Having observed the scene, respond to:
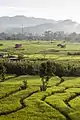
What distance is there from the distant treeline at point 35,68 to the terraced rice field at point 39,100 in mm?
6350

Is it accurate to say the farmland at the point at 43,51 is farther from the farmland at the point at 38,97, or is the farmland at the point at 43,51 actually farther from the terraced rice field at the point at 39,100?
the terraced rice field at the point at 39,100

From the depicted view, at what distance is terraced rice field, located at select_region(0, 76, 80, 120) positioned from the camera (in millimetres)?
38116

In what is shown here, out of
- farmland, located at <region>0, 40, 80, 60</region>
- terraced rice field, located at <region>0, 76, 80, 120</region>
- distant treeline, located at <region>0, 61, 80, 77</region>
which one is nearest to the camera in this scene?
terraced rice field, located at <region>0, 76, 80, 120</region>

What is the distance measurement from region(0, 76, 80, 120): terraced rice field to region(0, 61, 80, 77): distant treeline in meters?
6.35

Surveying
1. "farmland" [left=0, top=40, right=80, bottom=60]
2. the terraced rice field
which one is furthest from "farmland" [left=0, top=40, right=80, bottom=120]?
"farmland" [left=0, top=40, right=80, bottom=60]

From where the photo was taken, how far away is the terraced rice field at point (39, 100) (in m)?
38.1

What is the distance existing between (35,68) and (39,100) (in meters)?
23.1

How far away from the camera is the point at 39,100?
4488 centimetres

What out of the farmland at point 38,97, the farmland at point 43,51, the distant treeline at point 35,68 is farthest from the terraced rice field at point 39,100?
the farmland at point 43,51

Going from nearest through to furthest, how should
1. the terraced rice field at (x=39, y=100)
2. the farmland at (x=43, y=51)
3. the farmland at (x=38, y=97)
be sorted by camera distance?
1. the terraced rice field at (x=39, y=100)
2. the farmland at (x=38, y=97)
3. the farmland at (x=43, y=51)

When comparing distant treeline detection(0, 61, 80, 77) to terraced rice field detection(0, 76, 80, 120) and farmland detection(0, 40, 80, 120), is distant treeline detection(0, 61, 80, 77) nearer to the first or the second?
farmland detection(0, 40, 80, 120)

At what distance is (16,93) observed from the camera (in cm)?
4959

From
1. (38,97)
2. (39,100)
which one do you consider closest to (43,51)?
(38,97)

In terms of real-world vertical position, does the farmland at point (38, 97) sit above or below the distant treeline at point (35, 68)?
below
